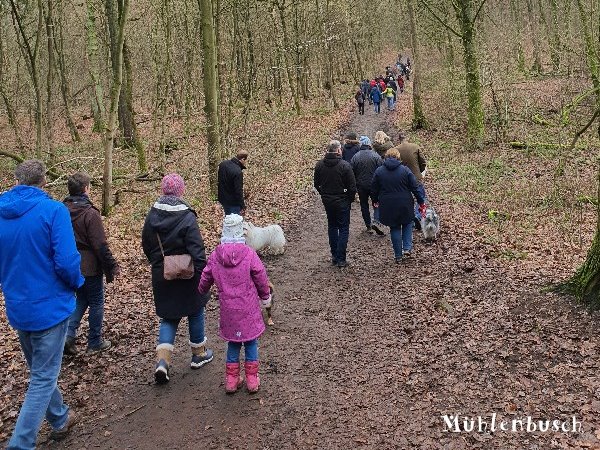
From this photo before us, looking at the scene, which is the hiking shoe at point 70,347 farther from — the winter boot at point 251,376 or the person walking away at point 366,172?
the person walking away at point 366,172

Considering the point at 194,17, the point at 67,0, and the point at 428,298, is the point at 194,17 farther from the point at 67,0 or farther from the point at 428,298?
the point at 428,298

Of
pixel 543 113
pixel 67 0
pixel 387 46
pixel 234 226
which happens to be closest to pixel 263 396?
pixel 234 226

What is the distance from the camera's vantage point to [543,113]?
66.7 feet

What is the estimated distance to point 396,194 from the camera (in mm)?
9133

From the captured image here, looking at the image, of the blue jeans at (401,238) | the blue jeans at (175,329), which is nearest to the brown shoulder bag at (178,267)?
the blue jeans at (175,329)

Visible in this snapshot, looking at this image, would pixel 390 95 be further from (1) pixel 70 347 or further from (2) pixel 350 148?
(1) pixel 70 347

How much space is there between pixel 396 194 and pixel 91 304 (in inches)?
214

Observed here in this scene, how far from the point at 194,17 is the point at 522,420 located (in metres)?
26.3

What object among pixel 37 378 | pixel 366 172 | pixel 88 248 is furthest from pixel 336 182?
pixel 37 378

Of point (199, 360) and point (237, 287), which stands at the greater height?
point (237, 287)

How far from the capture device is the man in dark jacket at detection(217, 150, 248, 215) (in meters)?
9.37

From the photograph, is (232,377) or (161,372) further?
(161,372)

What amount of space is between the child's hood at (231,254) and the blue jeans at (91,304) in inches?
77.5

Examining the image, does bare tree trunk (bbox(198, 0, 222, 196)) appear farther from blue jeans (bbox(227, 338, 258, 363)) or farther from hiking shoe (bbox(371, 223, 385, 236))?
blue jeans (bbox(227, 338, 258, 363))
